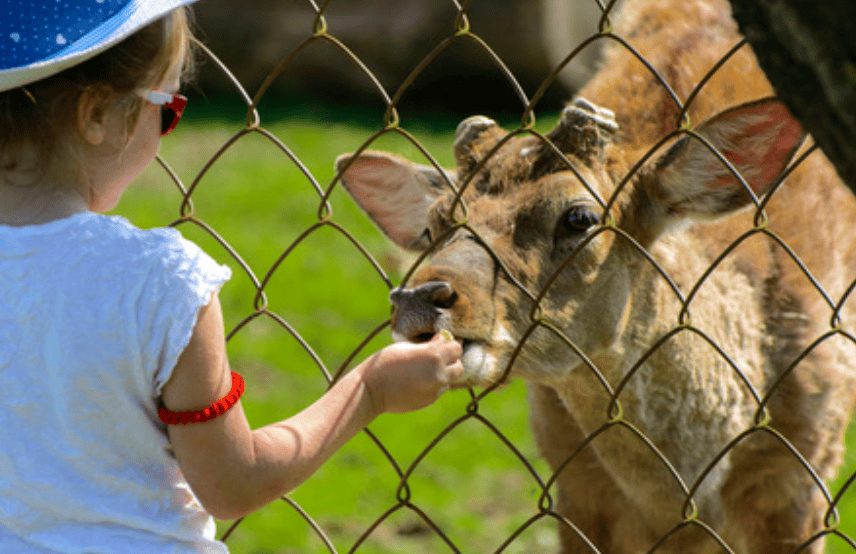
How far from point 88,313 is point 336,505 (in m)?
3.06

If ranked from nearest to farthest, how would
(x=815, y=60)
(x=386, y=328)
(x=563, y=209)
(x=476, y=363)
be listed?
(x=815, y=60), (x=476, y=363), (x=563, y=209), (x=386, y=328)

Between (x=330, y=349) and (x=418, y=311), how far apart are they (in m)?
3.78

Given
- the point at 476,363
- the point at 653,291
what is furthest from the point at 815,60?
the point at 653,291

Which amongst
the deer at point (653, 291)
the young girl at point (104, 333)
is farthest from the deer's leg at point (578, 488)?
the young girl at point (104, 333)

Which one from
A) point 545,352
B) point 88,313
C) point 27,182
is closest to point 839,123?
point 88,313

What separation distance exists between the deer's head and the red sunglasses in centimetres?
80

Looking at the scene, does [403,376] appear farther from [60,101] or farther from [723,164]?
[723,164]

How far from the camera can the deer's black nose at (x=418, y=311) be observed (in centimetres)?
260

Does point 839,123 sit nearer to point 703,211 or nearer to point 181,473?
point 181,473

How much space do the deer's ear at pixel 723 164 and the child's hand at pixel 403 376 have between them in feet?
2.95

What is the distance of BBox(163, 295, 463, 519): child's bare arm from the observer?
1.97m

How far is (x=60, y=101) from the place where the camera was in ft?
6.77

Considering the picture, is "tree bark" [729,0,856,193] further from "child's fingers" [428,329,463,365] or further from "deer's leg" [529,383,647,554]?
"deer's leg" [529,383,647,554]

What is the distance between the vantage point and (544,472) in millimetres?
5066
